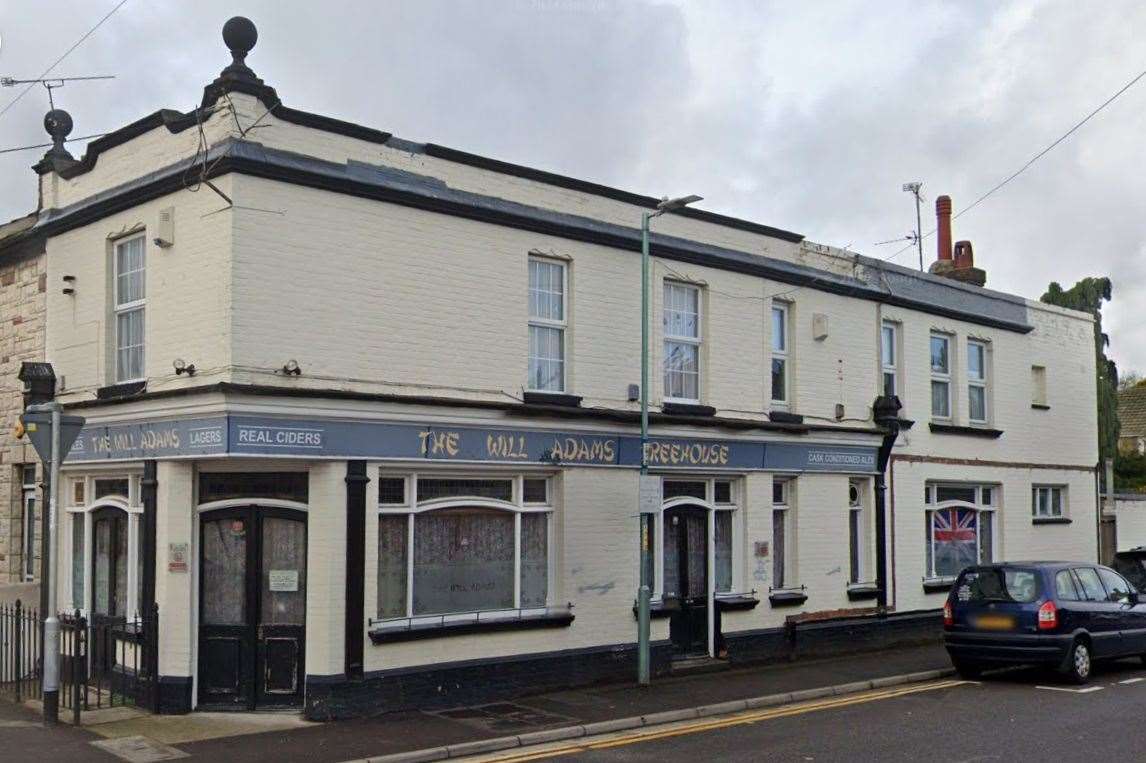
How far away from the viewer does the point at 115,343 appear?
15000mm

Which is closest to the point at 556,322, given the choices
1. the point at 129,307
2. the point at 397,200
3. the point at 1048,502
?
the point at 397,200

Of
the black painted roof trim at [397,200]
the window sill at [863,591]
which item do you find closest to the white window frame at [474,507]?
the black painted roof trim at [397,200]

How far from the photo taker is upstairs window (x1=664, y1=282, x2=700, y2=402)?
17.8 metres

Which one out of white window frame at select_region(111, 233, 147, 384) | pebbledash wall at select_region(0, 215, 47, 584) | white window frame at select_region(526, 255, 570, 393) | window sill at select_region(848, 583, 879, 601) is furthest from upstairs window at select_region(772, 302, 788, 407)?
pebbledash wall at select_region(0, 215, 47, 584)

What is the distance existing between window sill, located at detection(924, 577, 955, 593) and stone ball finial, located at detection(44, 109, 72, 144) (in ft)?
52.8

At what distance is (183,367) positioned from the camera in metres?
13.3

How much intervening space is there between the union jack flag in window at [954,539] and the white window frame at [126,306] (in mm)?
14631

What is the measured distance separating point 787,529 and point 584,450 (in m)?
4.97

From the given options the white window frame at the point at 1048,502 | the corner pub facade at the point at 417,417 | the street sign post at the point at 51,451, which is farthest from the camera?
the white window frame at the point at 1048,502

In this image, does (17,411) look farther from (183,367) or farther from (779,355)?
(779,355)

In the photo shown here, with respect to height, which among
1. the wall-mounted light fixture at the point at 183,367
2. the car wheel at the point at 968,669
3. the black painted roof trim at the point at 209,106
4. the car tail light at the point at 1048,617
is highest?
the black painted roof trim at the point at 209,106

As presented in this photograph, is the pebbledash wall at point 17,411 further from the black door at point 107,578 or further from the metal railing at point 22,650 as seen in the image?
the black door at point 107,578

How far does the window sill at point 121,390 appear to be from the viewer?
1416 cm

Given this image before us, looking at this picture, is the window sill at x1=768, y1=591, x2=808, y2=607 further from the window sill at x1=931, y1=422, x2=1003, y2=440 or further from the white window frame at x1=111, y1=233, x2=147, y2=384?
the white window frame at x1=111, y1=233, x2=147, y2=384
